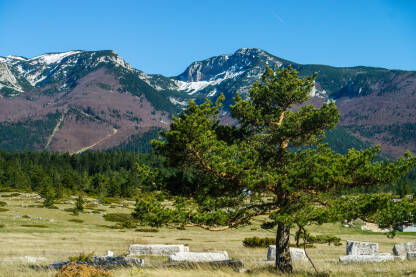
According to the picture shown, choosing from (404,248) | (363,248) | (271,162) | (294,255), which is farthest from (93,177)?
(271,162)

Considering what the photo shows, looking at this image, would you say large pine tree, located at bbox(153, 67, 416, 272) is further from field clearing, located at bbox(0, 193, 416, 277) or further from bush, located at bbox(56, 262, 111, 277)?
bush, located at bbox(56, 262, 111, 277)

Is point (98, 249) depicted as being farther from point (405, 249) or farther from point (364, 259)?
point (405, 249)

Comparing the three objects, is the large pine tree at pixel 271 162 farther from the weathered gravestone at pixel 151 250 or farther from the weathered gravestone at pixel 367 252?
the weathered gravestone at pixel 367 252

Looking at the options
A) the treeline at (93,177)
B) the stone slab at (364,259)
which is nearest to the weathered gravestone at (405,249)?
the stone slab at (364,259)

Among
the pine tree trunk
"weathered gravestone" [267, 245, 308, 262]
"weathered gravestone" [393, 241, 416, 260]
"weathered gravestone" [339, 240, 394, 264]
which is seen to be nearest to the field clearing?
the pine tree trunk

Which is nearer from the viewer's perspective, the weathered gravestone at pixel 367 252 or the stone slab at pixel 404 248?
the weathered gravestone at pixel 367 252

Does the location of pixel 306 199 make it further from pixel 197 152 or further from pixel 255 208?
pixel 197 152

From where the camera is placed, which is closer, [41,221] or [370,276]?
[370,276]

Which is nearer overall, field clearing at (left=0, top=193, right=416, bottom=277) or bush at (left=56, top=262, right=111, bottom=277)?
bush at (left=56, top=262, right=111, bottom=277)

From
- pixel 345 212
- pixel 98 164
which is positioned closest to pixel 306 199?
pixel 345 212

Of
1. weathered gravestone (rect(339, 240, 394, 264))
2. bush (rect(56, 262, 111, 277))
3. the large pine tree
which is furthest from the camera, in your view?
weathered gravestone (rect(339, 240, 394, 264))

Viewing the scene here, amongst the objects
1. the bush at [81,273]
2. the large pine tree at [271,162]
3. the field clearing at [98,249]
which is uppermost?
the large pine tree at [271,162]

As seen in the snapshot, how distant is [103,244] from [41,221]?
69.9 feet

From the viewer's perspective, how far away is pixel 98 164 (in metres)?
175
